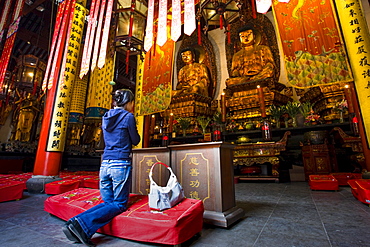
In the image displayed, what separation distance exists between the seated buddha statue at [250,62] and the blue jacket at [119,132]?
6604mm

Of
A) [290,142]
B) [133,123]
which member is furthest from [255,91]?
[133,123]

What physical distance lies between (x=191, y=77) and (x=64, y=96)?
5.97 meters

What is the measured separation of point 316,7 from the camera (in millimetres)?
3781

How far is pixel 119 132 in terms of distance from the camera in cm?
164

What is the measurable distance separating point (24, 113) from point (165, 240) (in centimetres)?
1118

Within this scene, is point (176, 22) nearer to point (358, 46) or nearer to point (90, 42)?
point (90, 42)

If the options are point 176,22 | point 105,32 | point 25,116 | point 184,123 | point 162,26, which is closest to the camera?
point 176,22

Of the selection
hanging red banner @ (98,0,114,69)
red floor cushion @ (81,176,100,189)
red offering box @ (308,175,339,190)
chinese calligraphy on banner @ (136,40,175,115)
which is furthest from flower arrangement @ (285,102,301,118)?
red floor cushion @ (81,176,100,189)

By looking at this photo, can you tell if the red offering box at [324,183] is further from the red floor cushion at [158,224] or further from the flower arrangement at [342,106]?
the red floor cushion at [158,224]

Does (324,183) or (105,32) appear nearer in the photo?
(324,183)

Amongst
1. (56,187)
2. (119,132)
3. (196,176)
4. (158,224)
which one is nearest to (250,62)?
(196,176)

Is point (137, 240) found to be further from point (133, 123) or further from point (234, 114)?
point (234, 114)

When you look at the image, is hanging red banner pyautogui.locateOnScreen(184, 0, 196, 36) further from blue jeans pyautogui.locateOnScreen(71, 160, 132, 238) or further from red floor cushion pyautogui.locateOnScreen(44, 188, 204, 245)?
red floor cushion pyautogui.locateOnScreen(44, 188, 204, 245)

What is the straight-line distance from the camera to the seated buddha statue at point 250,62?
24.8 ft
